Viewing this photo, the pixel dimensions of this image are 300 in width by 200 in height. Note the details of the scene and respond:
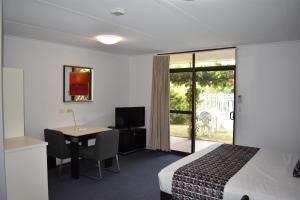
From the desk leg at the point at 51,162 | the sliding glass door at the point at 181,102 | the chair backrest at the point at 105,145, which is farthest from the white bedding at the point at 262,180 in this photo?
the desk leg at the point at 51,162

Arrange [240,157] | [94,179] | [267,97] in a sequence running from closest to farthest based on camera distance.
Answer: [240,157] < [94,179] < [267,97]

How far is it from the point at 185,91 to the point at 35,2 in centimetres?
360

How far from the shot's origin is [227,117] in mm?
4754

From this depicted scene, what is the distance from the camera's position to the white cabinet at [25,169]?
2.17m

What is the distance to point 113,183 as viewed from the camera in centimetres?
365

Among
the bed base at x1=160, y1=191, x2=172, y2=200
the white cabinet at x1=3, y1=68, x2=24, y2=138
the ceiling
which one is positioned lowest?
the bed base at x1=160, y1=191, x2=172, y2=200

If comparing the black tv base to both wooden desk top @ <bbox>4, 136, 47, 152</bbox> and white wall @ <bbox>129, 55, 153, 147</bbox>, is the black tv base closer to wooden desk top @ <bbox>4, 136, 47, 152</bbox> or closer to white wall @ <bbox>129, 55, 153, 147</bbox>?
white wall @ <bbox>129, 55, 153, 147</bbox>

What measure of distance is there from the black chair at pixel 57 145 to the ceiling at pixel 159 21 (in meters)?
1.61

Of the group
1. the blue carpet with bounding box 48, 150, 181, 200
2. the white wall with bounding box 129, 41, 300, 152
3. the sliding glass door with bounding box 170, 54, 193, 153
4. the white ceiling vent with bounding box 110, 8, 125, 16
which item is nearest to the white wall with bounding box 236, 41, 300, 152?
the white wall with bounding box 129, 41, 300, 152

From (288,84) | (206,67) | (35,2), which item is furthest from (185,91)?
(35,2)

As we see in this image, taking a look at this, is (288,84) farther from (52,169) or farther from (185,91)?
(52,169)

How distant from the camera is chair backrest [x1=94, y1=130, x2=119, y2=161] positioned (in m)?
3.67

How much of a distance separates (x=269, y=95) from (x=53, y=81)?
399 centimetres

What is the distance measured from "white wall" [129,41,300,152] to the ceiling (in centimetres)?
30
